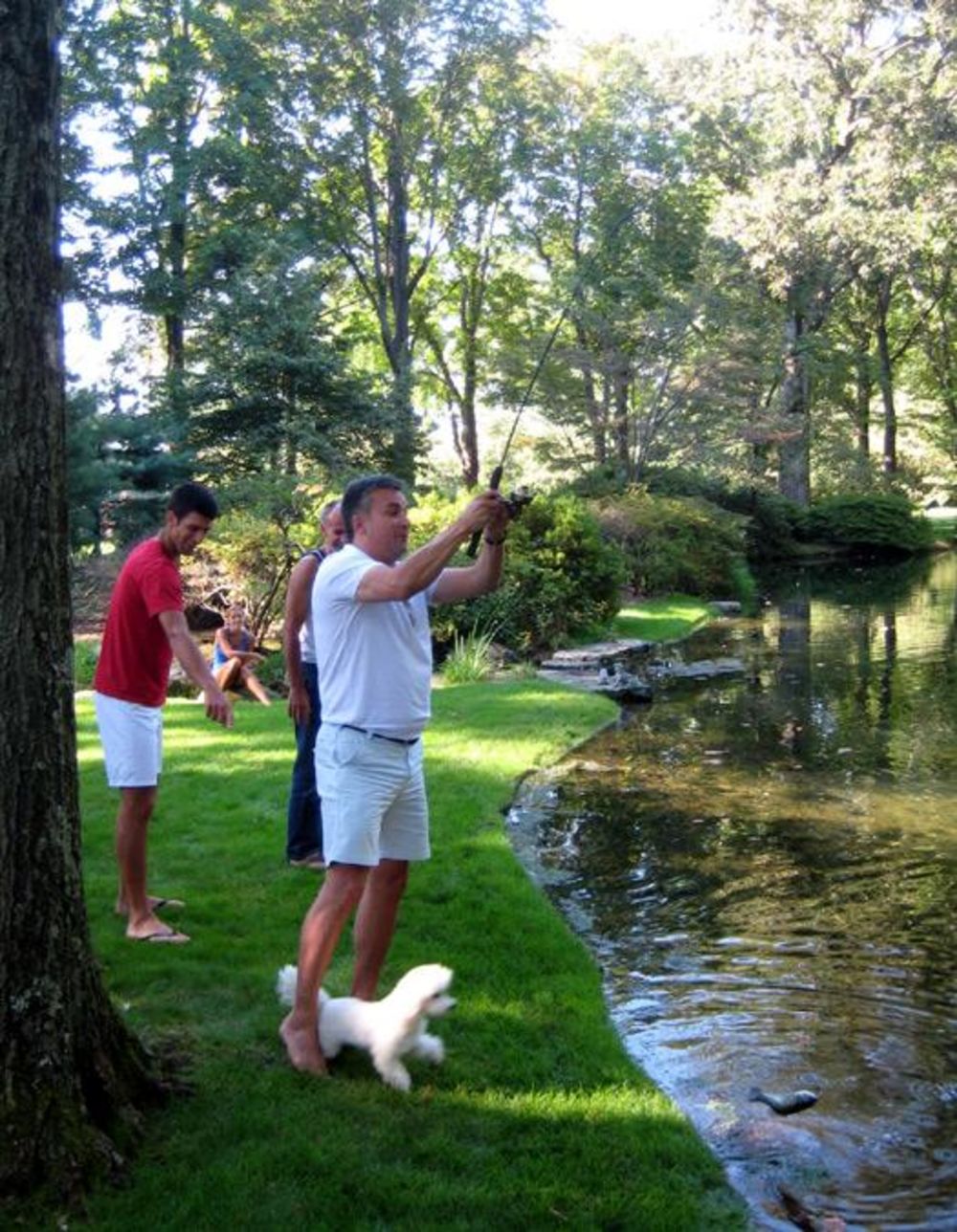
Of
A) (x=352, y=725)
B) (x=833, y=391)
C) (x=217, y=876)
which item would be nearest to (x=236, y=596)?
(x=217, y=876)

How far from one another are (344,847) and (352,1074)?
733mm

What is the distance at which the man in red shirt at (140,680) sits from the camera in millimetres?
4523

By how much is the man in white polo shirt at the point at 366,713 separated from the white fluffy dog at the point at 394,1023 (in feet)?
0.20

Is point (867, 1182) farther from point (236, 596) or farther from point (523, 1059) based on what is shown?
point (236, 596)

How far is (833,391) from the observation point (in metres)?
43.3

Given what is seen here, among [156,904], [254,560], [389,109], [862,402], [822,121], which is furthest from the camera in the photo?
[862,402]

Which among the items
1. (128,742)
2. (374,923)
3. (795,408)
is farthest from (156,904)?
(795,408)

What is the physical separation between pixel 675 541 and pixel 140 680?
64.8ft

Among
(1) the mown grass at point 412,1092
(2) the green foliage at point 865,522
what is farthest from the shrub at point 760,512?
(1) the mown grass at point 412,1092

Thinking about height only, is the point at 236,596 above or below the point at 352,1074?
above

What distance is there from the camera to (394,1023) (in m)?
3.36

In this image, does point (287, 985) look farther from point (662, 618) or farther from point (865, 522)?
point (865, 522)

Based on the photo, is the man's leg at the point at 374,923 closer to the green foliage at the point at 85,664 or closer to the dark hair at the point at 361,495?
the dark hair at the point at 361,495

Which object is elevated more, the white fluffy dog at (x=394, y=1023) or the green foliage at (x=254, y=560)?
the green foliage at (x=254, y=560)
